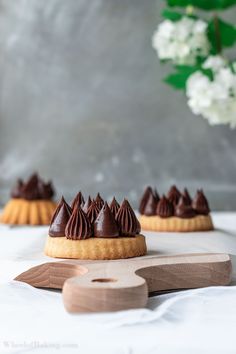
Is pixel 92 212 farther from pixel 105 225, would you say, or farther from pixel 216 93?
pixel 216 93

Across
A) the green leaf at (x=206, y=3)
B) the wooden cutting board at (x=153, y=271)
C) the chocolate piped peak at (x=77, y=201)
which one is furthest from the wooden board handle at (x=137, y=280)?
the green leaf at (x=206, y=3)

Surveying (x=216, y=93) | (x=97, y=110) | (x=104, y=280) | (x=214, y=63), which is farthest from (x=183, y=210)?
(x=97, y=110)

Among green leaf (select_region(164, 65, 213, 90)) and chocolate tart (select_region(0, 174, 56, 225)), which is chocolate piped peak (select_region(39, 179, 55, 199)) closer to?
chocolate tart (select_region(0, 174, 56, 225))

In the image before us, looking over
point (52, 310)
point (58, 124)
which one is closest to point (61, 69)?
point (58, 124)

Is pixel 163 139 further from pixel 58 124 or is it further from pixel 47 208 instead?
pixel 47 208

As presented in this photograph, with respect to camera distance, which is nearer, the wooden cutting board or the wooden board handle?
the wooden board handle

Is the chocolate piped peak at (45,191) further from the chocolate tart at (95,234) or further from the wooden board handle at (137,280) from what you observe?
the wooden board handle at (137,280)

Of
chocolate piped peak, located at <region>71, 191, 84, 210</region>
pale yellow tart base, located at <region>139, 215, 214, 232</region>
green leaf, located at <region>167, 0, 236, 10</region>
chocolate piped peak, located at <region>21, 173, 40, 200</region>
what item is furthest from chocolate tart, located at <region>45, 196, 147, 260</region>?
chocolate piped peak, located at <region>21, 173, 40, 200</region>
